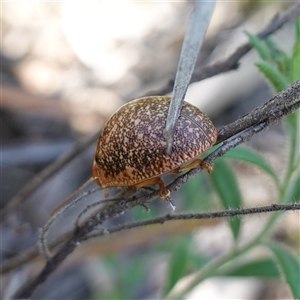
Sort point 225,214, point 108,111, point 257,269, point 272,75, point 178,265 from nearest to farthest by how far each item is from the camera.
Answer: point 225,214
point 272,75
point 257,269
point 178,265
point 108,111

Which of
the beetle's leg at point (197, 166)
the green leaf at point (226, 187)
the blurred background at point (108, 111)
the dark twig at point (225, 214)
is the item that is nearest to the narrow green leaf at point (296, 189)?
the green leaf at point (226, 187)

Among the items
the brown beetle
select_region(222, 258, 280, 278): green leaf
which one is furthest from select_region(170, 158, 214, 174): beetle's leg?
select_region(222, 258, 280, 278): green leaf

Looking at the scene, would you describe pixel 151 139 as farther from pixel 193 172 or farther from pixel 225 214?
pixel 225 214

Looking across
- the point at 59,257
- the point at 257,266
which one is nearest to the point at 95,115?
the point at 257,266

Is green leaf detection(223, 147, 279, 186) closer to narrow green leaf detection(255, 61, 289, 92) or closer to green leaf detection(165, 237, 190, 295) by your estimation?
narrow green leaf detection(255, 61, 289, 92)

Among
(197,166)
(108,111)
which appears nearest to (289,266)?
(197,166)

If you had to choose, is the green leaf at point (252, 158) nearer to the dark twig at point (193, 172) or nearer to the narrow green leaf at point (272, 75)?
the narrow green leaf at point (272, 75)

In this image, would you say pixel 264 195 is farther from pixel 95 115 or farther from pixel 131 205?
pixel 131 205
